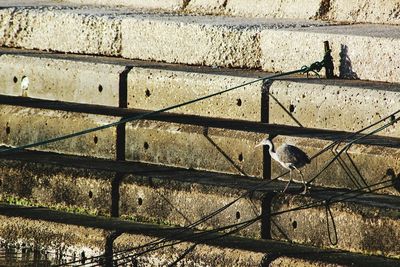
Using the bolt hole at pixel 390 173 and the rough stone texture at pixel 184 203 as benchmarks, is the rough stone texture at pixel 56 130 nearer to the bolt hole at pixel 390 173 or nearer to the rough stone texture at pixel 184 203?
the rough stone texture at pixel 184 203

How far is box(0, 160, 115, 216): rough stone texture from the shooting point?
10.9 metres

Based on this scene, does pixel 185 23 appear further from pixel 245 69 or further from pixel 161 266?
pixel 161 266

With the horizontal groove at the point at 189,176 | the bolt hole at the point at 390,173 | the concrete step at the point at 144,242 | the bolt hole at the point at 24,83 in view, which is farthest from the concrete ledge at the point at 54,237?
the bolt hole at the point at 24,83

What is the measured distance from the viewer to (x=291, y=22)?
12.5 meters

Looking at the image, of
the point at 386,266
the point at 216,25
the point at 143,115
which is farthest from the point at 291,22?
the point at 386,266

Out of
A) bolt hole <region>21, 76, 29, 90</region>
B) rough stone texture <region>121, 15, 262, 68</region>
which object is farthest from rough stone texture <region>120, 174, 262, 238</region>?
bolt hole <region>21, 76, 29, 90</region>

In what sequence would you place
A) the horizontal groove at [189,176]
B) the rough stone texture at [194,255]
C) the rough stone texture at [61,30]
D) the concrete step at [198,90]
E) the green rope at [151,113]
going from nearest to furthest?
1. the rough stone texture at [194,255]
2. the horizontal groove at [189,176]
3. the concrete step at [198,90]
4. the green rope at [151,113]
5. the rough stone texture at [61,30]

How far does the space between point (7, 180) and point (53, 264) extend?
105 centimetres

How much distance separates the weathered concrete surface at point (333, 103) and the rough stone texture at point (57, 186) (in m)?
1.32

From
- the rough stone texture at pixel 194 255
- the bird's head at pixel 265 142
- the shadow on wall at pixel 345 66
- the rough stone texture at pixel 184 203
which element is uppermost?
the shadow on wall at pixel 345 66

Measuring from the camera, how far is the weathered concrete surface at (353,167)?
33.2 feet

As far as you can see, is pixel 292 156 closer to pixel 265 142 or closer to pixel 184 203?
pixel 265 142

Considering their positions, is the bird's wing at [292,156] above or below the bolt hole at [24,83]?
below

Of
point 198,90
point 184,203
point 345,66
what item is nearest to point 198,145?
point 184,203
